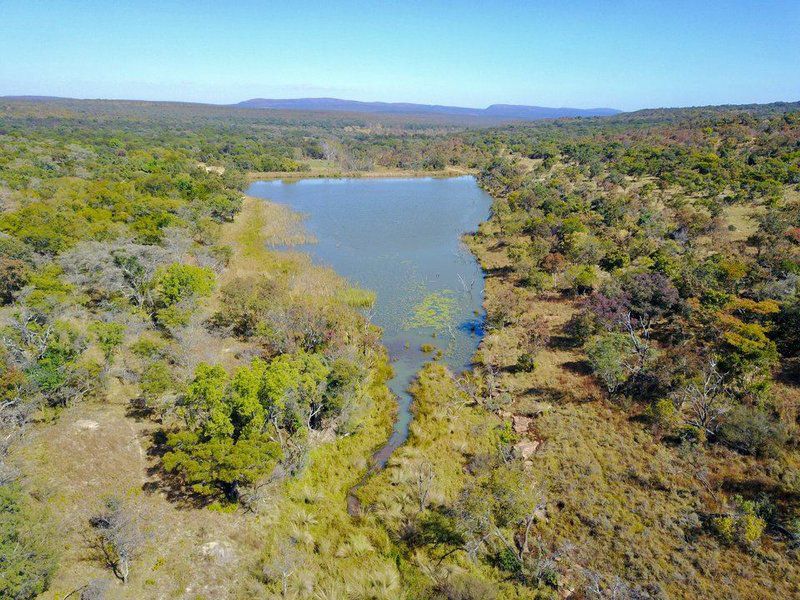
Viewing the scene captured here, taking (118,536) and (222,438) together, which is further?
(222,438)

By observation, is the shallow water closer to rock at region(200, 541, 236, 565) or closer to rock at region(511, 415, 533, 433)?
rock at region(511, 415, 533, 433)

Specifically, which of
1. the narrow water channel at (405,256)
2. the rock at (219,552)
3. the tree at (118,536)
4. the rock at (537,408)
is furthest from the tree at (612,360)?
the tree at (118,536)

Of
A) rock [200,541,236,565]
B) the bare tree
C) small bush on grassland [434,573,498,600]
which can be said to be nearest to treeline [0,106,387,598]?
rock [200,541,236,565]

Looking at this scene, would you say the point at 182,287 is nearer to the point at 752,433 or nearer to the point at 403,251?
the point at 403,251

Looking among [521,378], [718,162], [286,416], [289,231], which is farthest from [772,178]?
[286,416]

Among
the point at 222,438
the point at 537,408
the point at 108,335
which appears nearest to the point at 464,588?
the point at 222,438
